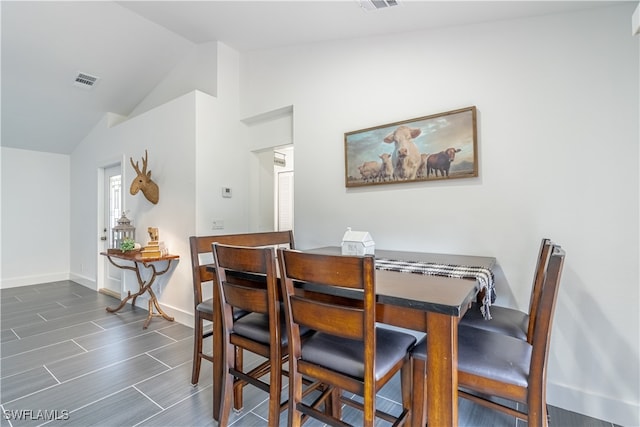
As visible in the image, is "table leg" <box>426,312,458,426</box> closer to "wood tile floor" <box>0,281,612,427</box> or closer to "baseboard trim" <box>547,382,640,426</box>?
"wood tile floor" <box>0,281,612,427</box>

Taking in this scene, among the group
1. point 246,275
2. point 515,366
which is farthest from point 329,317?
point 515,366

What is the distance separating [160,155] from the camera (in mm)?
3672

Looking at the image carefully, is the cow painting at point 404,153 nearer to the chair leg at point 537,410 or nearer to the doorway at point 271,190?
the doorway at point 271,190

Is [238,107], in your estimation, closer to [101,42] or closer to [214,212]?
[214,212]

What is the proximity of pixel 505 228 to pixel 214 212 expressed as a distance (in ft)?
9.14

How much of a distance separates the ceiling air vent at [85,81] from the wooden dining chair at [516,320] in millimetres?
4827

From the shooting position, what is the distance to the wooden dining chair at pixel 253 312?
133 centimetres

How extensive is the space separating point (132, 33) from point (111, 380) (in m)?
3.43

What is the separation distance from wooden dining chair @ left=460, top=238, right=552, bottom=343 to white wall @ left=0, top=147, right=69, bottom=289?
6.78 metres

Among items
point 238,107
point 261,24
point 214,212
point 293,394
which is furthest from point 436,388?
point 238,107

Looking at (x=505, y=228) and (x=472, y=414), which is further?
(x=505, y=228)

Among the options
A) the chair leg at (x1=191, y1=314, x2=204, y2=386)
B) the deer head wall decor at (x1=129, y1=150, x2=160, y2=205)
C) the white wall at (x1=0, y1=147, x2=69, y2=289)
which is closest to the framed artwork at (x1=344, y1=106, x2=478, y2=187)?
the chair leg at (x1=191, y1=314, x2=204, y2=386)

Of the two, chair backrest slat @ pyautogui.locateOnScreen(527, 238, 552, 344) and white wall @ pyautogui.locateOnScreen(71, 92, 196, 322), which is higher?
white wall @ pyautogui.locateOnScreen(71, 92, 196, 322)

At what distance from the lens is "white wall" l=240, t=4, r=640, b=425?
1.74m
